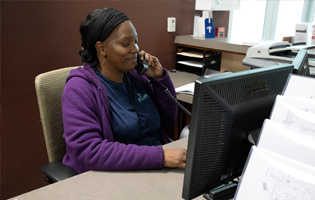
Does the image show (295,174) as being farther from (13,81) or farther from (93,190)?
(13,81)

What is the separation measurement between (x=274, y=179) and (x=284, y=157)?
0.05 metres

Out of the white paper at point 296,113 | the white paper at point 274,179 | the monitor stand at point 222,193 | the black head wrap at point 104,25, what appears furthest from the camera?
the black head wrap at point 104,25

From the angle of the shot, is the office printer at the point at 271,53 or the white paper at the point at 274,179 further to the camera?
the office printer at the point at 271,53

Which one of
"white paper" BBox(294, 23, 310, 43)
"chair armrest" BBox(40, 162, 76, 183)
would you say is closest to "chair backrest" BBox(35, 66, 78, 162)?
"chair armrest" BBox(40, 162, 76, 183)

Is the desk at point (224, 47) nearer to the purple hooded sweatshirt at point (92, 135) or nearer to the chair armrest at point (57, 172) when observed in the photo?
the purple hooded sweatshirt at point (92, 135)

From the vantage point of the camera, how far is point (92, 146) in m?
1.04

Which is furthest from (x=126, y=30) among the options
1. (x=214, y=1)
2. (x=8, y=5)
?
(x=214, y=1)

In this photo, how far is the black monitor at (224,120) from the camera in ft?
2.19

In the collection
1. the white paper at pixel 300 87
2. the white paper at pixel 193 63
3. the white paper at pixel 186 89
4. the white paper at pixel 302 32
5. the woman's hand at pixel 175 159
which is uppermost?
the white paper at pixel 302 32

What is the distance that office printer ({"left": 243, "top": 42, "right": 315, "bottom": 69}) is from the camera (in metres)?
1.69

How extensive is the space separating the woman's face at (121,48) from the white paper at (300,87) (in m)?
0.71

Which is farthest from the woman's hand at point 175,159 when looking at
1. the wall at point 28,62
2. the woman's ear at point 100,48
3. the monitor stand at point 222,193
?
the wall at point 28,62

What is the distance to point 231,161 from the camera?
78cm

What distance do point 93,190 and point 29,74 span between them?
43.4 inches
